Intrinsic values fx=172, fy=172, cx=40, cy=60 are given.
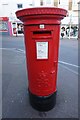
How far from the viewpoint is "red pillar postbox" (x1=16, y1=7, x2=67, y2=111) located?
8.43 ft

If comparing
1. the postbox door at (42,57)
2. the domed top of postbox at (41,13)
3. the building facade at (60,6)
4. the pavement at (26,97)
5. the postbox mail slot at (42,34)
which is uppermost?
the building facade at (60,6)

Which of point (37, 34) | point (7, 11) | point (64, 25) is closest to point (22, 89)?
point (37, 34)

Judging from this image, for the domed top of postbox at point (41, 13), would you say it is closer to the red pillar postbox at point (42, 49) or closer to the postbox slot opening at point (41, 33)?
the red pillar postbox at point (42, 49)

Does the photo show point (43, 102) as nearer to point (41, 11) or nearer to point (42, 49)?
point (42, 49)

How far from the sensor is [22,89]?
386cm

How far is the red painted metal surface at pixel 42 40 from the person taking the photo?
101 inches

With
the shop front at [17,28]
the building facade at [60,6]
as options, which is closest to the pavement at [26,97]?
the building facade at [60,6]

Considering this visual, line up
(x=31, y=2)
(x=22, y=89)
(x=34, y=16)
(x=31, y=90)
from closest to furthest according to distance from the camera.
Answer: (x=34, y=16) → (x=31, y=90) → (x=22, y=89) → (x=31, y=2)

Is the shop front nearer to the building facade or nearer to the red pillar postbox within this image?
the building facade

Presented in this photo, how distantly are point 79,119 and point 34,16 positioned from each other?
5.82 feet

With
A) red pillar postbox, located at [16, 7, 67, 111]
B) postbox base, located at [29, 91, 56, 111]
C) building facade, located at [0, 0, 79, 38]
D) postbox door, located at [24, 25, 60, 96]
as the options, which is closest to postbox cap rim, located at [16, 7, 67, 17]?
red pillar postbox, located at [16, 7, 67, 111]

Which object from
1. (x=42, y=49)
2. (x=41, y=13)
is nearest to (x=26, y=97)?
(x=42, y=49)

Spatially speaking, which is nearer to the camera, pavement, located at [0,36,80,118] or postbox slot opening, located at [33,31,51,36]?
postbox slot opening, located at [33,31,51,36]

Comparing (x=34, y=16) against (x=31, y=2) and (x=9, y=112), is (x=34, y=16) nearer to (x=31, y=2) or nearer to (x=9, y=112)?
(x=9, y=112)
